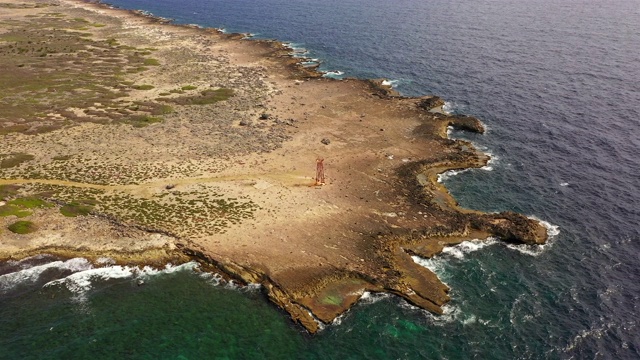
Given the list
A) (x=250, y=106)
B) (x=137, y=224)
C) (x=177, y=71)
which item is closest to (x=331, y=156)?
(x=250, y=106)

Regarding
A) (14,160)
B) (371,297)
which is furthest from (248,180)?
(14,160)

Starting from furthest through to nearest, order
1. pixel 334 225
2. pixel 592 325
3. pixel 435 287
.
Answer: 1. pixel 334 225
2. pixel 435 287
3. pixel 592 325

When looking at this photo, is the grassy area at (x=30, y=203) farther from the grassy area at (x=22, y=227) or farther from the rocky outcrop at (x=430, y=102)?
the rocky outcrop at (x=430, y=102)

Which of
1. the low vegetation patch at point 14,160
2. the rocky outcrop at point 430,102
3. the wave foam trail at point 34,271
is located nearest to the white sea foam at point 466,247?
the rocky outcrop at point 430,102

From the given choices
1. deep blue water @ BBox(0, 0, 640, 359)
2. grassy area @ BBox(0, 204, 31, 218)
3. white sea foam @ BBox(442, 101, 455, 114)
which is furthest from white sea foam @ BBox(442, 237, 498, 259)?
grassy area @ BBox(0, 204, 31, 218)

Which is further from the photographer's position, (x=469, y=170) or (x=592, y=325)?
(x=469, y=170)

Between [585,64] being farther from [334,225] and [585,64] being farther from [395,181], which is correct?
[334,225]
